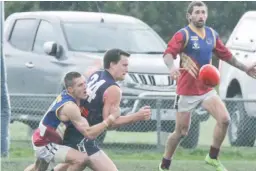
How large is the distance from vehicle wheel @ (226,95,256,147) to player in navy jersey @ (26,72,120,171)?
18.9 feet

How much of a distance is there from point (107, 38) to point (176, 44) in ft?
14.7

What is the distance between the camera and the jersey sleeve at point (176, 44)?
1180cm

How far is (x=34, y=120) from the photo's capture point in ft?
52.1

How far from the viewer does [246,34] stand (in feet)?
55.6

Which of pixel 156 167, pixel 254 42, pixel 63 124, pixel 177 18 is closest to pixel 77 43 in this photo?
pixel 254 42

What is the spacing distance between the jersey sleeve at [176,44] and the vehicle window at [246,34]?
468 centimetres

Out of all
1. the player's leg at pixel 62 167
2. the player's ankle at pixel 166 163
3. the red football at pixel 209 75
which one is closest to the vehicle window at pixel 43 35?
the player's ankle at pixel 166 163

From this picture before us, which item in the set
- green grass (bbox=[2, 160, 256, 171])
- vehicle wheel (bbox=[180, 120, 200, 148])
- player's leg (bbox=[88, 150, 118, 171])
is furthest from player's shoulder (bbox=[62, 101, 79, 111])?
vehicle wheel (bbox=[180, 120, 200, 148])

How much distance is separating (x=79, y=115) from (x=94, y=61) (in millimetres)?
5735

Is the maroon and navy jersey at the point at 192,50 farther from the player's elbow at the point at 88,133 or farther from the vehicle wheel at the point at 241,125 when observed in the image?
the vehicle wheel at the point at 241,125

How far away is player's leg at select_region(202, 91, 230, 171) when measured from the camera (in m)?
11.9

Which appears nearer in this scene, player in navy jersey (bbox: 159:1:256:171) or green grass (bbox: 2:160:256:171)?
player in navy jersey (bbox: 159:1:256:171)

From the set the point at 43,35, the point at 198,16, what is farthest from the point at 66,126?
the point at 43,35

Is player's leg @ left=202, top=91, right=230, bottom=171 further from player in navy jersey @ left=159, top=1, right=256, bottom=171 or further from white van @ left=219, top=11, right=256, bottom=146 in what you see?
white van @ left=219, top=11, right=256, bottom=146
